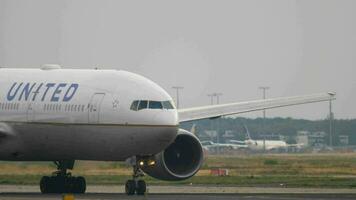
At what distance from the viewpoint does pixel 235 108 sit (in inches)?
2019

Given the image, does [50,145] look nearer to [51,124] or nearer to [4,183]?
[51,124]

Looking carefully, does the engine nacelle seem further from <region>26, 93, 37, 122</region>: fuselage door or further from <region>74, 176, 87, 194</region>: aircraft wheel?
<region>26, 93, 37, 122</region>: fuselage door

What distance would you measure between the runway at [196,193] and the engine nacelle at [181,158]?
0.75 m

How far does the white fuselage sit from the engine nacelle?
1789 mm

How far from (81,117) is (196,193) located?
17.0ft

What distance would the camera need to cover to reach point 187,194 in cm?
4688

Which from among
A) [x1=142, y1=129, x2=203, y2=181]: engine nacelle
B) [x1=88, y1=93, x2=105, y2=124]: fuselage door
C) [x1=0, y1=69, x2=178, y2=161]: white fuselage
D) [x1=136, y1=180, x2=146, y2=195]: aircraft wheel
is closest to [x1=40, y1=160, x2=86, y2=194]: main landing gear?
[x1=0, y1=69, x2=178, y2=161]: white fuselage

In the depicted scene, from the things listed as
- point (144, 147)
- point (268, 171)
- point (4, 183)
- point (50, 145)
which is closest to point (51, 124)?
point (50, 145)

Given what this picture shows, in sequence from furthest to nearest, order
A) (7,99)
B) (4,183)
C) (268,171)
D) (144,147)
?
1. (268,171)
2. (4,183)
3. (7,99)
4. (144,147)

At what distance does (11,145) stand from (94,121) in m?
3.42

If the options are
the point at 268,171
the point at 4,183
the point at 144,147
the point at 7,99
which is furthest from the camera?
the point at 268,171

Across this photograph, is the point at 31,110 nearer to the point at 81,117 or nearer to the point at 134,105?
the point at 81,117

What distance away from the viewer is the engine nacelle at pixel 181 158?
47062 millimetres

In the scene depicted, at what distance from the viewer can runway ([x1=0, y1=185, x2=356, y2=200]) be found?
43.3 meters
